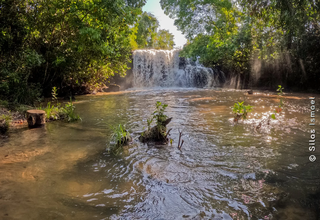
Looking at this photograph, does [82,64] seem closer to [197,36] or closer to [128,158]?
[128,158]

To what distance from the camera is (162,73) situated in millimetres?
24438

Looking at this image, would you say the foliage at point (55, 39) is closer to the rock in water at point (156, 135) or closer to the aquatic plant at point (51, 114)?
the aquatic plant at point (51, 114)

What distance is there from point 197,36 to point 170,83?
605 cm

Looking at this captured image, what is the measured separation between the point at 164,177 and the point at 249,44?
65.0 ft

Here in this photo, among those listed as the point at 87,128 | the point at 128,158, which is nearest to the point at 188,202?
the point at 128,158

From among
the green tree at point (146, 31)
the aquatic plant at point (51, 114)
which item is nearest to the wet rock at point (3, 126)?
the aquatic plant at point (51, 114)

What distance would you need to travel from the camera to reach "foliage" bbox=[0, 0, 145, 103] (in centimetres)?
854

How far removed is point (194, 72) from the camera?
937 inches

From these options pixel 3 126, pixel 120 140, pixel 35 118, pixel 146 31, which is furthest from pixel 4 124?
pixel 146 31

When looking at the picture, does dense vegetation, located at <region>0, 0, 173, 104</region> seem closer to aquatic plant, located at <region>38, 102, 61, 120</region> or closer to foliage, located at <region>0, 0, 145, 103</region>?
foliage, located at <region>0, 0, 145, 103</region>

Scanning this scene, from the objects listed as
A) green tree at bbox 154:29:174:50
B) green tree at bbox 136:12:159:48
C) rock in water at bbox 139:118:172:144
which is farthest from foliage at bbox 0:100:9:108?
green tree at bbox 154:29:174:50

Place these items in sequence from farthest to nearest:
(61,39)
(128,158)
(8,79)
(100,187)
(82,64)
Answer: (82,64), (61,39), (8,79), (128,158), (100,187)

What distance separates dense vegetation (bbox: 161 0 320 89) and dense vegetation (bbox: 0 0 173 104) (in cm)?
525

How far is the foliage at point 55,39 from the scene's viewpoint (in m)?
8.54
